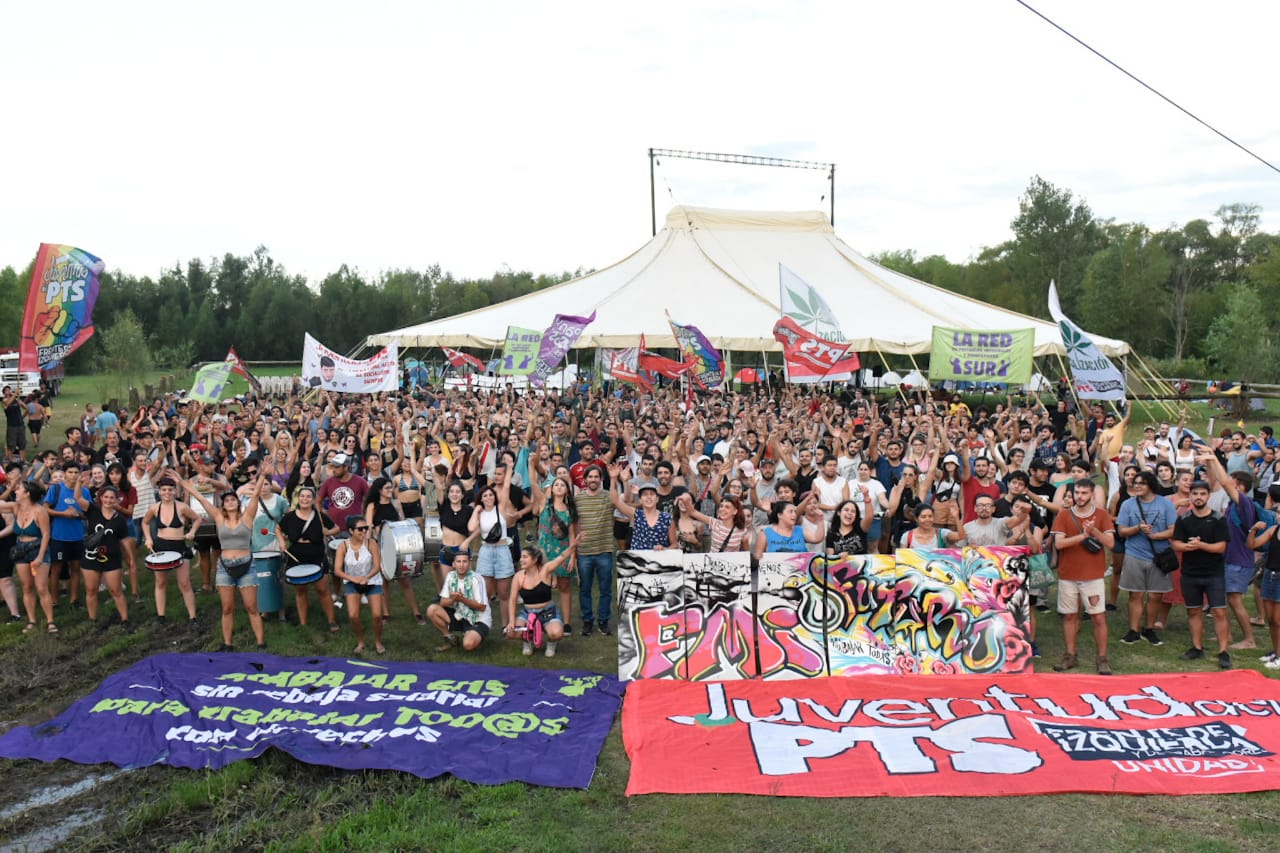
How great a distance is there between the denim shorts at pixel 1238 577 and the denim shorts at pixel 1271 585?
0.55 ft

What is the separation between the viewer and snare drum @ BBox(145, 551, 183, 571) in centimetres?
→ 815

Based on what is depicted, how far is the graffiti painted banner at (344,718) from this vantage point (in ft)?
18.7

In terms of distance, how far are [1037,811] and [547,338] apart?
526 inches

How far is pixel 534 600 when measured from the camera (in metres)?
7.63

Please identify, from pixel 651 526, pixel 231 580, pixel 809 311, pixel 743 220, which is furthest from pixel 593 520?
pixel 743 220

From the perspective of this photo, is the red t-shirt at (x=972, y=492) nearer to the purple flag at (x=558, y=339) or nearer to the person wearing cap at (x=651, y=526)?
the person wearing cap at (x=651, y=526)

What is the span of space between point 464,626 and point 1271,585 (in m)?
6.42

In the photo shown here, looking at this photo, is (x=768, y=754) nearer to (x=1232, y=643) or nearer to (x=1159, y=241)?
(x=1232, y=643)

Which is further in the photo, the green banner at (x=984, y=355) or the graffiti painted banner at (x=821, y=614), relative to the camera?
Result: the green banner at (x=984, y=355)

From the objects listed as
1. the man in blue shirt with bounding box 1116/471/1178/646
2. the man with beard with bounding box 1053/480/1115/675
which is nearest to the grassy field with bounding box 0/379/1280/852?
the man with beard with bounding box 1053/480/1115/675

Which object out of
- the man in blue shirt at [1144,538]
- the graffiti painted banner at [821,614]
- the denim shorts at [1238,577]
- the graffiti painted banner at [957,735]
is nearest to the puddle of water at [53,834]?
the graffiti painted banner at [957,735]

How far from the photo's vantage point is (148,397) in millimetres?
30156

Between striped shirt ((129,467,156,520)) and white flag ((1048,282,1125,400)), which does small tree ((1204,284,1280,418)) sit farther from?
striped shirt ((129,467,156,520))

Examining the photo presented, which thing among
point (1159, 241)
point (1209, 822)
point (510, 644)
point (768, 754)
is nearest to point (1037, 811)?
point (1209, 822)
